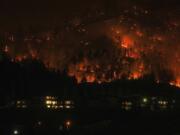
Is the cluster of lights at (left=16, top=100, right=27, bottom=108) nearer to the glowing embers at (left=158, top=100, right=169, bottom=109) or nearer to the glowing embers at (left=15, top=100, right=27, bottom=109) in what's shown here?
the glowing embers at (left=15, top=100, right=27, bottom=109)

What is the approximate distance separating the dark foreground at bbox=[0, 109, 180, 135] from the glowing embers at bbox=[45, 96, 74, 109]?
221 cm

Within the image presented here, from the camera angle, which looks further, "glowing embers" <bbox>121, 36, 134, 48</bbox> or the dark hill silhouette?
"glowing embers" <bbox>121, 36, 134, 48</bbox>

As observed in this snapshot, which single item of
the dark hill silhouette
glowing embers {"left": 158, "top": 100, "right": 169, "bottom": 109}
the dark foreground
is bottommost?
the dark foreground

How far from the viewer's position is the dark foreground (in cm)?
1322

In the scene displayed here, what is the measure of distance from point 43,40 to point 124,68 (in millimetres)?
12662

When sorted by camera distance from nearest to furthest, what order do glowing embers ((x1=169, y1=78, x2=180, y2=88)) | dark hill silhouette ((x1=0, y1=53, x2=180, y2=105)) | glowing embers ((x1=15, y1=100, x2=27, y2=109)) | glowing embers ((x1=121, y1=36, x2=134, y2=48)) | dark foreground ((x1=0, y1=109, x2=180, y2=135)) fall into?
dark foreground ((x1=0, y1=109, x2=180, y2=135)), glowing embers ((x1=15, y1=100, x2=27, y2=109)), dark hill silhouette ((x1=0, y1=53, x2=180, y2=105)), glowing embers ((x1=169, y1=78, x2=180, y2=88)), glowing embers ((x1=121, y1=36, x2=134, y2=48))

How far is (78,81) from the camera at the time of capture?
31484 mm

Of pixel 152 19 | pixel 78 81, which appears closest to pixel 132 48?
pixel 152 19

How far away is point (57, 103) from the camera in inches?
952

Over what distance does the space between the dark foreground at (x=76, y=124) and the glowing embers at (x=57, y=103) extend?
2208 mm

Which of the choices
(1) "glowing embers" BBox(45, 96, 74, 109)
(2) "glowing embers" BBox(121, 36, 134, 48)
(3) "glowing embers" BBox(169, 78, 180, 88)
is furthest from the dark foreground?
(2) "glowing embers" BBox(121, 36, 134, 48)

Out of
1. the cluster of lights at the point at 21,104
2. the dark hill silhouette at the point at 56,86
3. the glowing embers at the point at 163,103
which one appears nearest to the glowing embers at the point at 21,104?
the cluster of lights at the point at 21,104

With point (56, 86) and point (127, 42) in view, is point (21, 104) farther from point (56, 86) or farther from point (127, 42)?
point (127, 42)

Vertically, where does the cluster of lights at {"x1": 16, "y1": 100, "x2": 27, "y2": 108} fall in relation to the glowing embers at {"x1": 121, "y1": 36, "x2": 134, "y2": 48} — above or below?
below
